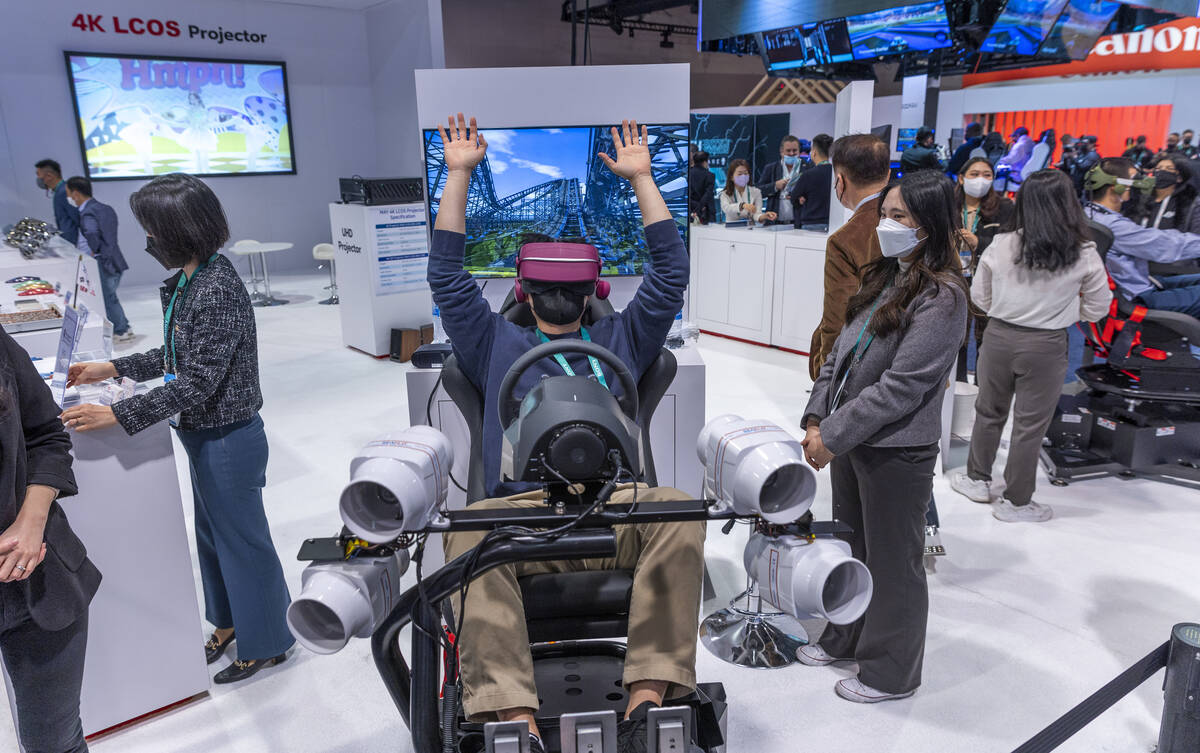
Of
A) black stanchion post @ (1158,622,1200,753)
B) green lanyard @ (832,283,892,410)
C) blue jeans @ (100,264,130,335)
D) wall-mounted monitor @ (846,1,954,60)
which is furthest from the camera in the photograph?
wall-mounted monitor @ (846,1,954,60)

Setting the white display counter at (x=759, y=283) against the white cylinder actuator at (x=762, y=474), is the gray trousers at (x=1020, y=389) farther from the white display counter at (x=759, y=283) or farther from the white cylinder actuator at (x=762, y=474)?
the white cylinder actuator at (x=762, y=474)

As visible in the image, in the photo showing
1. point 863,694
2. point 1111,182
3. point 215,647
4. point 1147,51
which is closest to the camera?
point 863,694

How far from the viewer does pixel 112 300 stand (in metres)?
7.58

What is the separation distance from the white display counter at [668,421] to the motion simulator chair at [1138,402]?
221cm

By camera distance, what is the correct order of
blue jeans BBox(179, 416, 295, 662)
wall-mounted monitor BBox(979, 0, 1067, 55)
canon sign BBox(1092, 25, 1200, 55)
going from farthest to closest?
canon sign BBox(1092, 25, 1200, 55)
wall-mounted monitor BBox(979, 0, 1067, 55)
blue jeans BBox(179, 416, 295, 662)

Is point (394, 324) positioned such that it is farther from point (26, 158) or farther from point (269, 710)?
point (26, 158)

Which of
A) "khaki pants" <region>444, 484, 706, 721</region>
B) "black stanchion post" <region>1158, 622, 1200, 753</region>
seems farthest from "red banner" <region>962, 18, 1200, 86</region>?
"khaki pants" <region>444, 484, 706, 721</region>

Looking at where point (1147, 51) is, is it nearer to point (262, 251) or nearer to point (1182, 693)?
point (262, 251)

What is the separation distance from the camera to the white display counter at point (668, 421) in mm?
3182

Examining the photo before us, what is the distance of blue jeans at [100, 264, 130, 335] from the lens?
745cm

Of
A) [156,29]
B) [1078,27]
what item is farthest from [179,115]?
[1078,27]

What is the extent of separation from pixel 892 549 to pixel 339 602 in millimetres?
1681

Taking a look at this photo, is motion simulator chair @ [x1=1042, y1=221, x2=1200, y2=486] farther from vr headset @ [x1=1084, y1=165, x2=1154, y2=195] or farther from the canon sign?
the canon sign

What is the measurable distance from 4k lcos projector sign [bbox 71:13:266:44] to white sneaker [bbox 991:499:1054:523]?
11.1 m
